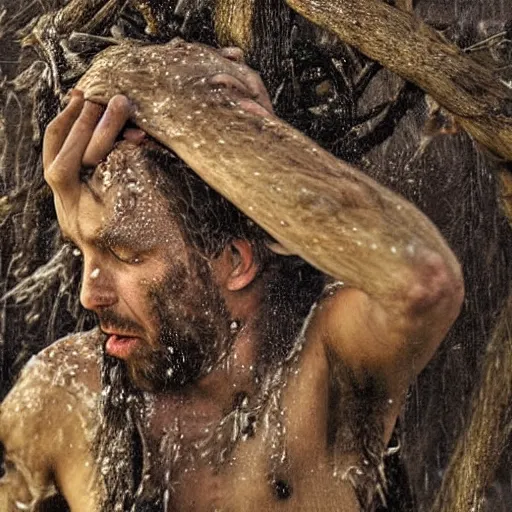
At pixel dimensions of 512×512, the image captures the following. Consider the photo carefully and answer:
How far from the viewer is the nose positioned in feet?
6.54

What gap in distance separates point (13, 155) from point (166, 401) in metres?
0.86

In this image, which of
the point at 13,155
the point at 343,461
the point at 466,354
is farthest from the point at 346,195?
the point at 13,155

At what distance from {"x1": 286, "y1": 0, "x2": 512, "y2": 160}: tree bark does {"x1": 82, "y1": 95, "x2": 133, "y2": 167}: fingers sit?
537 millimetres

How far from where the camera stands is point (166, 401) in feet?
6.94

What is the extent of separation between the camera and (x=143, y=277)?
199 cm

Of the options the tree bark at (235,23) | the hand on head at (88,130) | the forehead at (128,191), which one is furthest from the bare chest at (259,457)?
the tree bark at (235,23)

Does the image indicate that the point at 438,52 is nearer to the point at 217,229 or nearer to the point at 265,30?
the point at 265,30

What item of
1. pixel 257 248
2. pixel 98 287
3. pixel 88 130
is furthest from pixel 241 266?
pixel 88 130

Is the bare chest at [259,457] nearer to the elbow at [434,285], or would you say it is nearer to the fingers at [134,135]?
the elbow at [434,285]

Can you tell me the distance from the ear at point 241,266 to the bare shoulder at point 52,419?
33 centimetres

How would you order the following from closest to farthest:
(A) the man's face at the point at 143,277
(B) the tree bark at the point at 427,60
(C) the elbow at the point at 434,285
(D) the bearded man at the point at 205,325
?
(C) the elbow at the point at 434,285 → (D) the bearded man at the point at 205,325 → (A) the man's face at the point at 143,277 → (B) the tree bark at the point at 427,60

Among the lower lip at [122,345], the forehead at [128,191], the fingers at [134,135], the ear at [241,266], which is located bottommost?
the lower lip at [122,345]

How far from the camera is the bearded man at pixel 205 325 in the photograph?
187 cm

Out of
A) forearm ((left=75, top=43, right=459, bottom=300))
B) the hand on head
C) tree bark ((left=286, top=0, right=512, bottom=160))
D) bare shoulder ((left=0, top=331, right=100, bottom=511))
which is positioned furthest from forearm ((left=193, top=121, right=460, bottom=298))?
bare shoulder ((left=0, top=331, right=100, bottom=511))
